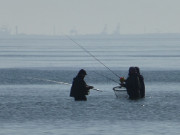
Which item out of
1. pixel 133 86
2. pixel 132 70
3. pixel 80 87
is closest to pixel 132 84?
pixel 133 86

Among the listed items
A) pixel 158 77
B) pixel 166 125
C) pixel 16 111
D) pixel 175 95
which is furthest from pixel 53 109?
pixel 158 77

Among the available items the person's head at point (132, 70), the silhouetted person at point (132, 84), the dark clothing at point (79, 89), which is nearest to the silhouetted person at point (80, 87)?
the dark clothing at point (79, 89)

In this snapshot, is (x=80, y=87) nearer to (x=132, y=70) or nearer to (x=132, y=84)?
(x=132, y=84)

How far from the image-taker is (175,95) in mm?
46938

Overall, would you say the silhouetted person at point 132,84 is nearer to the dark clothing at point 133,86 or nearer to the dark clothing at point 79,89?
the dark clothing at point 133,86

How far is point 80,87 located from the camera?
131ft

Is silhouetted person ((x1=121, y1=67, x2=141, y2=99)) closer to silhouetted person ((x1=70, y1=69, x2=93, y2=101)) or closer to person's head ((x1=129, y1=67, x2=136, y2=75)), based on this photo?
person's head ((x1=129, y1=67, x2=136, y2=75))

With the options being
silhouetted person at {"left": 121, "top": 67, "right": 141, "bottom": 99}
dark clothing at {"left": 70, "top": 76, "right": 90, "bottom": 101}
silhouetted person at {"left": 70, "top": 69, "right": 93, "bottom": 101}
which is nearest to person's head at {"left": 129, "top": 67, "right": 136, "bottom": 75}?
silhouetted person at {"left": 121, "top": 67, "right": 141, "bottom": 99}

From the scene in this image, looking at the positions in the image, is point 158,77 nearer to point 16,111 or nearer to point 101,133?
point 16,111

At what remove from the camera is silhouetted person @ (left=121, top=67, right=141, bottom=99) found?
40562mm

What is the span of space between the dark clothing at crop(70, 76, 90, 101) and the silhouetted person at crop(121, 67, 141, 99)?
2.03m

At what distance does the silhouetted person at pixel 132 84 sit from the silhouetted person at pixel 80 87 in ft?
6.19

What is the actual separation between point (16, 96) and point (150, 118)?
13.8 m

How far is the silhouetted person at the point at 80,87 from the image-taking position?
130 feet
